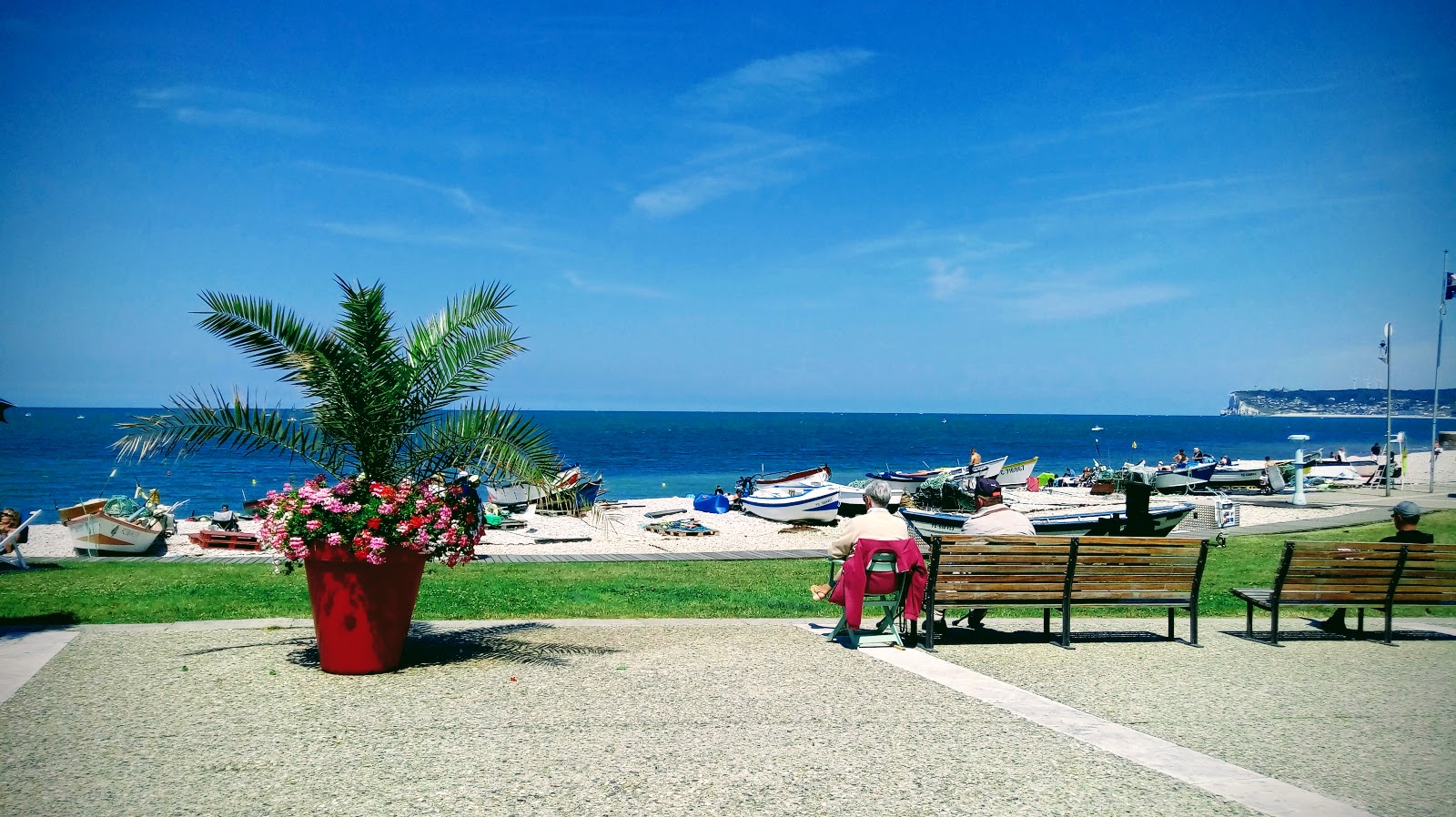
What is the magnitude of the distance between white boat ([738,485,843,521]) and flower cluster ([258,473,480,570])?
28.1 metres

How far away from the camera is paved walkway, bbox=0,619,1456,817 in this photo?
4.64 metres

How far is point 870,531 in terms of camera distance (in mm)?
8125

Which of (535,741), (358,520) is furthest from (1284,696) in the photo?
(358,520)

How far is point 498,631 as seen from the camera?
8.91 metres

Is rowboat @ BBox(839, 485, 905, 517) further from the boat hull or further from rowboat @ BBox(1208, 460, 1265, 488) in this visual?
the boat hull

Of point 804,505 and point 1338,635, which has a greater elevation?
point 1338,635

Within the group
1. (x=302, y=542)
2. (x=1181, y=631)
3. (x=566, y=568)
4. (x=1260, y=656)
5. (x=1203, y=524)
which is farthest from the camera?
(x=1203, y=524)

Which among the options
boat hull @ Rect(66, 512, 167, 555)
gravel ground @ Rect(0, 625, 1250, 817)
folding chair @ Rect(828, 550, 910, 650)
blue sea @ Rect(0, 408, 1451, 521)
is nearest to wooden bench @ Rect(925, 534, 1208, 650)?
folding chair @ Rect(828, 550, 910, 650)

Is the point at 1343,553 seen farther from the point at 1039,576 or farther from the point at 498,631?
the point at 498,631

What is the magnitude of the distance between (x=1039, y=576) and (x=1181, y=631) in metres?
2.17

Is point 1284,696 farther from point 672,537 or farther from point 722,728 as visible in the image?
point 672,537

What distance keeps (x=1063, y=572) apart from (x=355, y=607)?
565 centimetres

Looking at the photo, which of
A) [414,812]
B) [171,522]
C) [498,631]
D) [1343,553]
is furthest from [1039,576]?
[171,522]

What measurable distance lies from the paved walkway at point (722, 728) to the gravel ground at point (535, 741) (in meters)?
0.02
